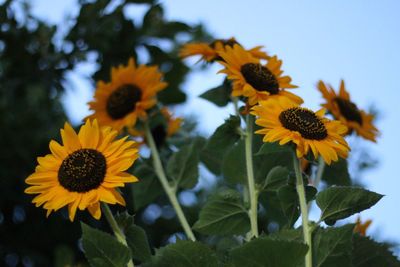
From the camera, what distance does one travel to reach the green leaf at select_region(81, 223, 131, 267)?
1018 millimetres

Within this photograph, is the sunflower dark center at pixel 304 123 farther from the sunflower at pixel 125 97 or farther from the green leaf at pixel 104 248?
the sunflower at pixel 125 97

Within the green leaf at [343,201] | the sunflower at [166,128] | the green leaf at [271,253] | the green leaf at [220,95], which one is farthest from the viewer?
the sunflower at [166,128]

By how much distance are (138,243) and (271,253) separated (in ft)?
0.89

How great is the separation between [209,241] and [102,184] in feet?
1.92

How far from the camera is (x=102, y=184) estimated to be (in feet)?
3.59

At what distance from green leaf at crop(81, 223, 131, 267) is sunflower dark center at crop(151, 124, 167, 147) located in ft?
2.57

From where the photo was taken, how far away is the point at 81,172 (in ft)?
3.58

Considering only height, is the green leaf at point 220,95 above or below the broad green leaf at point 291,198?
above

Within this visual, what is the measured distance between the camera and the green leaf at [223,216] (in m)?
1.22

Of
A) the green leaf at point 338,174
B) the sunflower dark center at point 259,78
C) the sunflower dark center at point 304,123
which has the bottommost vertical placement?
the green leaf at point 338,174

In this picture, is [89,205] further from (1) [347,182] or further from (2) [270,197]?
(1) [347,182]

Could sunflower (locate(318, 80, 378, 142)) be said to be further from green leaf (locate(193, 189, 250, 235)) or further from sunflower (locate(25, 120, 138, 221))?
sunflower (locate(25, 120, 138, 221))

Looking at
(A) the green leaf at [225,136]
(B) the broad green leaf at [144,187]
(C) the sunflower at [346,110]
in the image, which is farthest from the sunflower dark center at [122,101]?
(C) the sunflower at [346,110]

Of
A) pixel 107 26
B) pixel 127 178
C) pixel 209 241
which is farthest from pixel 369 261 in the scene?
pixel 107 26
